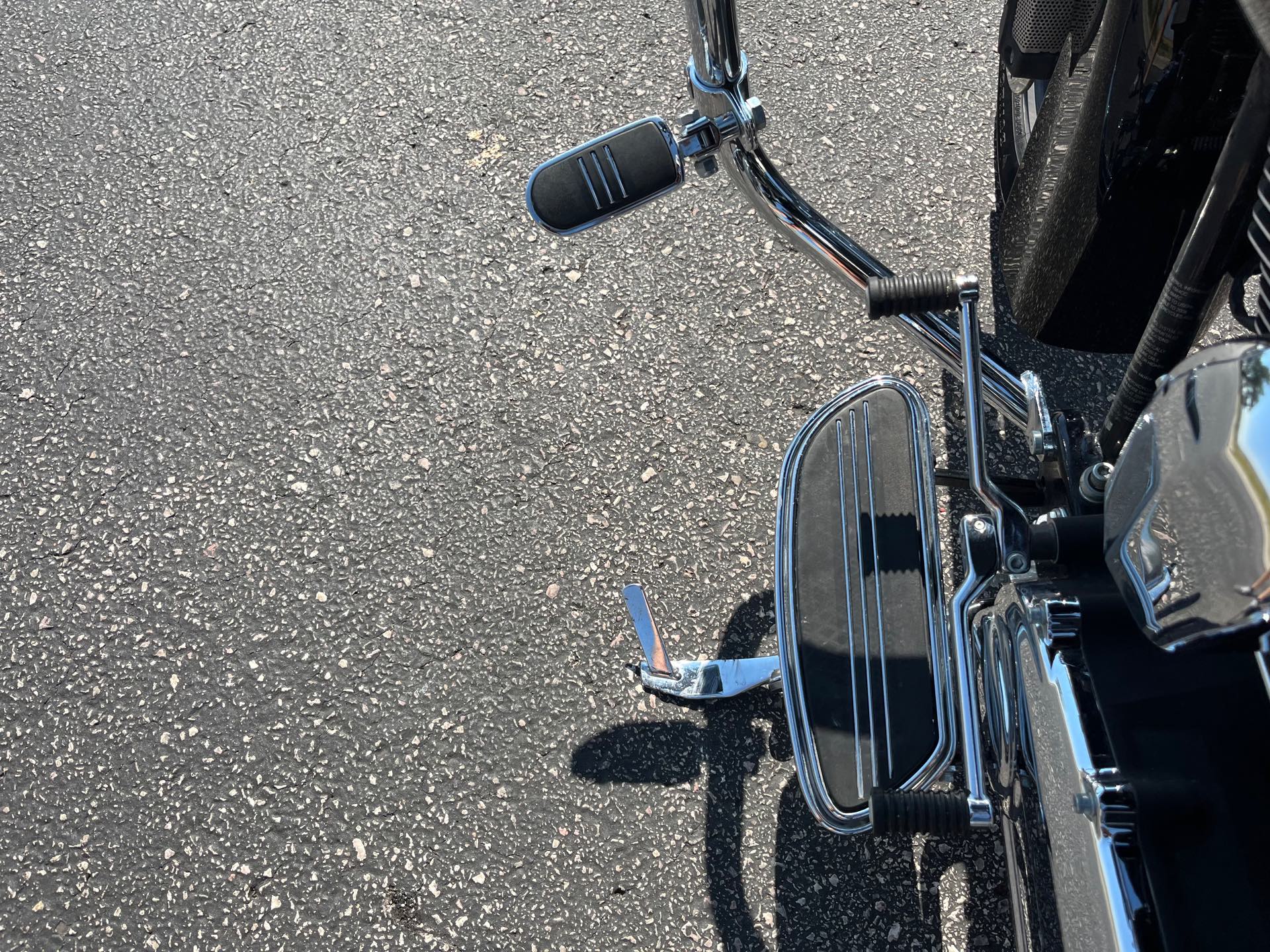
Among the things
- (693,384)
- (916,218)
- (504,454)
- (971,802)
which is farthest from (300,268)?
(971,802)

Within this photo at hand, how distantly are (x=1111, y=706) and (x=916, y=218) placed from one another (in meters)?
1.47

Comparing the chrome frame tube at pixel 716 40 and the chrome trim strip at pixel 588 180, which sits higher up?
the chrome frame tube at pixel 716 40

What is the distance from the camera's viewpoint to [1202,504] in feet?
1.95

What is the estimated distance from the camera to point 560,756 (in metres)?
1.55

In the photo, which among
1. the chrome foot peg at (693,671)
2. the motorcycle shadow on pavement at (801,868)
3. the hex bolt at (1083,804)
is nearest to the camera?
the hex bolt at (1083,804)

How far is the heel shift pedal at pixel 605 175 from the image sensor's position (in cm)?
116

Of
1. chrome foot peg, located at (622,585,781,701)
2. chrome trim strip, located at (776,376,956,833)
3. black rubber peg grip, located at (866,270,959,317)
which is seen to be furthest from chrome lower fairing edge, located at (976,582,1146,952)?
chrome foot peg, located at (622,585,781,701)

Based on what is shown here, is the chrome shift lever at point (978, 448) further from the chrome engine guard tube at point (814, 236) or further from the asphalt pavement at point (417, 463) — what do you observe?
the asphalt pavement at point (417, 463)

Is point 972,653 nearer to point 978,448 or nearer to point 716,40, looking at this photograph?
point 978,448

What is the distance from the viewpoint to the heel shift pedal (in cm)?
116

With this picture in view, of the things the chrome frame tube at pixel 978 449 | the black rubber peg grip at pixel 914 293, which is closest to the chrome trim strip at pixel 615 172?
the black rubber peg grip at pixel 914 293

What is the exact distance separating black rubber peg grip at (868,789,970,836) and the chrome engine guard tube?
53 centimetres

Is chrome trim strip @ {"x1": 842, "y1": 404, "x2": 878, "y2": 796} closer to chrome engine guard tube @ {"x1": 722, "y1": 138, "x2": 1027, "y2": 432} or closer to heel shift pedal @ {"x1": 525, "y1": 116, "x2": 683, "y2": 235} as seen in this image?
chrome engine guard tube @ {"x1": 722, "y1": 138, "x2": 1027, "y2": 432}

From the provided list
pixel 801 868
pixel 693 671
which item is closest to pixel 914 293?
pixel 693 671
